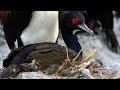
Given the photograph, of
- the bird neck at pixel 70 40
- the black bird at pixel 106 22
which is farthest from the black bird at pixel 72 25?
the black bird at pixel 106 22

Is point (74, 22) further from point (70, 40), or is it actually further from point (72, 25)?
point (70, 40)

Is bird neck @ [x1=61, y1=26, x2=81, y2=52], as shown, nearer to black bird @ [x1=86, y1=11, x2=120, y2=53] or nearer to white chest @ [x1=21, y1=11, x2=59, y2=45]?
white chest @ [x1=21, y1=11, x2=59, y2=45]

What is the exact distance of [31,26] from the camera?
3.91 meters

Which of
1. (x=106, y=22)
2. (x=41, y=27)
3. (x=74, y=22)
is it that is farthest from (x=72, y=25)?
(x=106, y=22)

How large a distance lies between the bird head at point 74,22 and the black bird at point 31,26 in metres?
0.12

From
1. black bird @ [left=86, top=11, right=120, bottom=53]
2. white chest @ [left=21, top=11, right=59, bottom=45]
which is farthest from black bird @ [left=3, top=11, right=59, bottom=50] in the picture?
black bird @ [left=86, top=11, right=120, bottom=53]

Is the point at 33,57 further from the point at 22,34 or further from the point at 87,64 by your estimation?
the point at 22,34

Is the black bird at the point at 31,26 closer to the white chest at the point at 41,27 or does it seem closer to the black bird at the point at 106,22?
the white chest at the point at 41,27

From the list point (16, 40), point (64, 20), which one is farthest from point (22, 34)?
point (64, 20)

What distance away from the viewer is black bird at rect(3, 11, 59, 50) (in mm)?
3879

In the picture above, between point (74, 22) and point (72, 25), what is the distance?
0.14ft

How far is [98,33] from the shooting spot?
253 inches

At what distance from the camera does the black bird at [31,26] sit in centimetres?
388

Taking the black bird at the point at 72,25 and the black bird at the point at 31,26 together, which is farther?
the black bird at the point at 31,26
